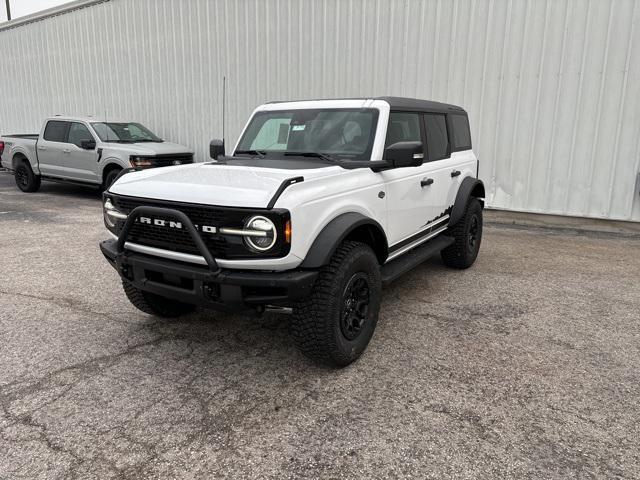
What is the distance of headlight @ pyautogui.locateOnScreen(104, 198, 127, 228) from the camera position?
135 inches

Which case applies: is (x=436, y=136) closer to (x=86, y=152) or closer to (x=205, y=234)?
(x=205, y=234)

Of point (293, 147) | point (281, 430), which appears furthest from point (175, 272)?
point (293, 147)

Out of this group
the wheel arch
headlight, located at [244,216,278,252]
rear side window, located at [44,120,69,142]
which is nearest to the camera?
headlight, located at [244,216,278,252]

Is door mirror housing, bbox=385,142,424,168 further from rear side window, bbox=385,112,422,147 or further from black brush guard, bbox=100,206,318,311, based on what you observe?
black brush guard, bbox=100,206,318,311

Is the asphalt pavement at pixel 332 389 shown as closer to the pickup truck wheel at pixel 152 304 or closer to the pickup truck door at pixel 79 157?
the pickup truck wheel at pixel 152 304

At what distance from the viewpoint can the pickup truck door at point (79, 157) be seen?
10203 mm

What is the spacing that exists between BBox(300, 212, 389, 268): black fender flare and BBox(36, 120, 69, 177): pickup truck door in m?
9.48

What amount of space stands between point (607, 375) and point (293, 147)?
2870mm

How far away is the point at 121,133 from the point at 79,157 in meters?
1.02

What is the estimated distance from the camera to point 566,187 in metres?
8.70

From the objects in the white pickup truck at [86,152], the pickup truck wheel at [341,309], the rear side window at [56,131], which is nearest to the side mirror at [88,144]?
the white pickup truck at [86,152]

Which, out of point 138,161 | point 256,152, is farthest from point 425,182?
point 138,161

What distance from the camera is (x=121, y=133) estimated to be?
10703 millimetres

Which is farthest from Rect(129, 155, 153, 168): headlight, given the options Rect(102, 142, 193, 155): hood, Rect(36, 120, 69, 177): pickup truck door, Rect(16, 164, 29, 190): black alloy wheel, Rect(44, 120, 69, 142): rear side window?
Rect(16, 164, 29, 190): black alloy wheel
